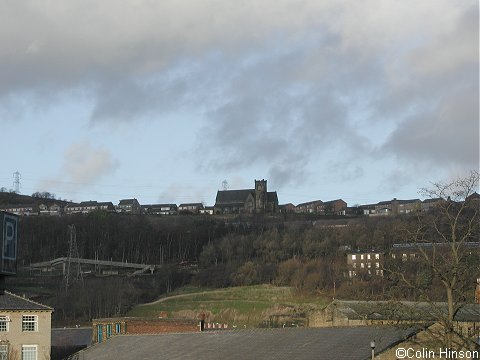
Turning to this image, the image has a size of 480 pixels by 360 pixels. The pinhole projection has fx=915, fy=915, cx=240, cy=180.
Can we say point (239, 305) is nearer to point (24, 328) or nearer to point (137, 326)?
point (137, 326)

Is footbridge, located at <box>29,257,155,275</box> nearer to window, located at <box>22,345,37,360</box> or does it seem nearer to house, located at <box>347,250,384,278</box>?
house, located at <box>347,250,384,278</box>

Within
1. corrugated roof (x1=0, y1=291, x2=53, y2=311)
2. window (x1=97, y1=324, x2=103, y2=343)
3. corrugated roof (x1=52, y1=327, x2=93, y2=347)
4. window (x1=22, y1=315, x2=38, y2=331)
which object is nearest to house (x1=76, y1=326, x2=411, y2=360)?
window (x1=97, y1=324, x2=103, y2=343)

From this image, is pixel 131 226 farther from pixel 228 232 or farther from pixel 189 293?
pixel 189 293

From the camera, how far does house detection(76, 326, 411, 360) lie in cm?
3819

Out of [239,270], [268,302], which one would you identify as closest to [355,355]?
[268,302]

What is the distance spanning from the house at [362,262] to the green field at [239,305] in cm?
1066

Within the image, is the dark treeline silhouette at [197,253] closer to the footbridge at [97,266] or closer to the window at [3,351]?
the footbridge at [97,266]

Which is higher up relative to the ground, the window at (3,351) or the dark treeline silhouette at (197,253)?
the dark treeline silhouette at (197,253)

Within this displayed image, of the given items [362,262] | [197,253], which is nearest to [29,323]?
[362,262]

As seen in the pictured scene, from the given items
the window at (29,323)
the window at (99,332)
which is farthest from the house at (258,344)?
the window at (29,323)

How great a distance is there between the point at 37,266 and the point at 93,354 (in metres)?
112

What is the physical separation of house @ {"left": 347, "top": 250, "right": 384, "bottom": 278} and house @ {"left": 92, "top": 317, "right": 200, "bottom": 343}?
68434mm

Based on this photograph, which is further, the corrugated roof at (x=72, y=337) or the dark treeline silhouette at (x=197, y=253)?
the dark treeline silhouette at (x=197, y=253)

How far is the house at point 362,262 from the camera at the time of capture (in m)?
130
